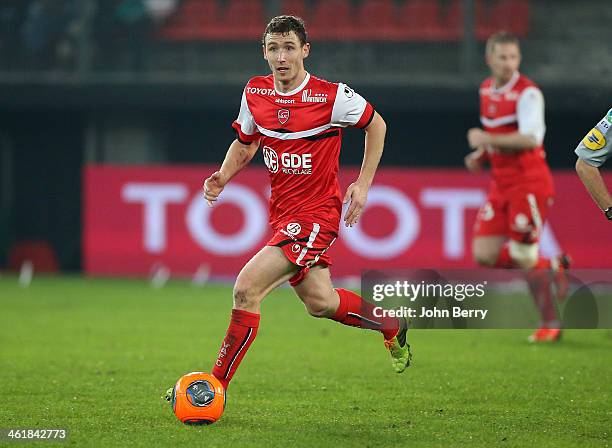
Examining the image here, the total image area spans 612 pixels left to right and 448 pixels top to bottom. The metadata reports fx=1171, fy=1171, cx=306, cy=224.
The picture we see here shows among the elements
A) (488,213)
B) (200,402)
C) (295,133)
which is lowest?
(488,213)

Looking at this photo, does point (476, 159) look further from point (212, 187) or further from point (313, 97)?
point (212, 187)

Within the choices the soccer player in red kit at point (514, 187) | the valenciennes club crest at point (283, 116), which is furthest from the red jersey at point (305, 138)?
the soccer player in red kit at point (514, 187)

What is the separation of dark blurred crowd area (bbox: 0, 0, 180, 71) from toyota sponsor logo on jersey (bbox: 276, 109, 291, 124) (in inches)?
479

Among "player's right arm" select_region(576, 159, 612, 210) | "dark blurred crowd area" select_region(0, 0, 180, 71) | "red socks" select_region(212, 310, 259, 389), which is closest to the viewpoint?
"red socks" select_region(212, 310, 259, 389)

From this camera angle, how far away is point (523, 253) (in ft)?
33.2

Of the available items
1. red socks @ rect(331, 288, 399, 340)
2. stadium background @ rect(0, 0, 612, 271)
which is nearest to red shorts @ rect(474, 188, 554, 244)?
red socks @ rect(331, 288, 399, 340)

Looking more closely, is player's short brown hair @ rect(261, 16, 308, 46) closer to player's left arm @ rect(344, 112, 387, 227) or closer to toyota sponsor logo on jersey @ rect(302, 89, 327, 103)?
toyota sponsor logo on jersey @ rect(302, 89, 327, 103)

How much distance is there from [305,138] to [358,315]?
3.41ft

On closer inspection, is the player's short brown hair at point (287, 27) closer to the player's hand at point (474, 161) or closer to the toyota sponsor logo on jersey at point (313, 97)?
the toyota sponsor logo on jersey at point (313, 97)

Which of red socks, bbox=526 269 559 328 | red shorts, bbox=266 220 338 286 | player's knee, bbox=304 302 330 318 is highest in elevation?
red shorts, bbox=266 220 338 286

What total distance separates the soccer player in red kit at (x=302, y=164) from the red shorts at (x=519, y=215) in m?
3.66

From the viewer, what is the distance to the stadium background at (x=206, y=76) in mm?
17781

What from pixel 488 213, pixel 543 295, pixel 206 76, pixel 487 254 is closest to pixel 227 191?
pixel 206 76

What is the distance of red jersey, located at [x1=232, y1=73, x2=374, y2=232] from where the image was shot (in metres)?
6.46
